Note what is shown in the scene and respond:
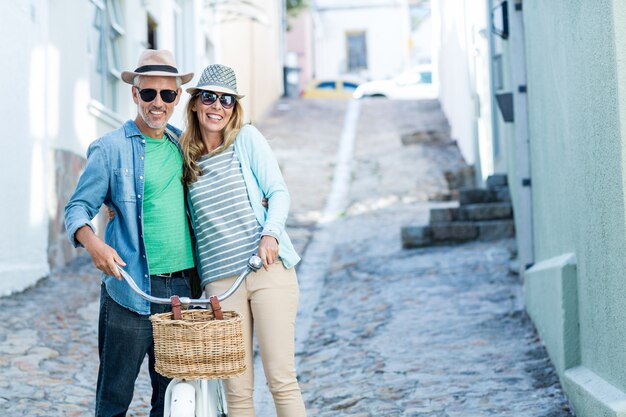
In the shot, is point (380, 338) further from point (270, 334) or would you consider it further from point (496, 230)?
point (270, 334)

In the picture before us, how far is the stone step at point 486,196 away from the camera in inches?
452

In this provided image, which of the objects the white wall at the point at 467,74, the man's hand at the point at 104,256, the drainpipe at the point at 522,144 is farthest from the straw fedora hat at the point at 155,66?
the white wall at the point at 467,74

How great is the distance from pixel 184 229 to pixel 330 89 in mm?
30545

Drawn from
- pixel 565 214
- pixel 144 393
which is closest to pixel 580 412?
pixel 565 214

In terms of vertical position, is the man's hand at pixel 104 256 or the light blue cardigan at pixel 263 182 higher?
the light blue cardigan at pixel 263 182

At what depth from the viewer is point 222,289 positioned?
4090 mm

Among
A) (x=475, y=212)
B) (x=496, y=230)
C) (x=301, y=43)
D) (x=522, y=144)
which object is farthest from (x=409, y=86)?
(x=522, y=144)

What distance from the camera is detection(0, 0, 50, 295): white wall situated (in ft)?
27.9

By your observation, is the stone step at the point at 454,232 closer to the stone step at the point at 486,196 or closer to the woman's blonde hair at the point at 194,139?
the stone step at the point at 486,196

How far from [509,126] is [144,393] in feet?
17.1

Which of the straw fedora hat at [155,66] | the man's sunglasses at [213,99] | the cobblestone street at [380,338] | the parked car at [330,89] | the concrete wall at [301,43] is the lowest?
the cobblestone street at [380,338]

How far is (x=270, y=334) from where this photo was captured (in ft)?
13.3

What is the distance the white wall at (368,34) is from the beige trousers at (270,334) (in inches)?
1723

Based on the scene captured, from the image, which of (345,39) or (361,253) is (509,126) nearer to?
(361,253)
